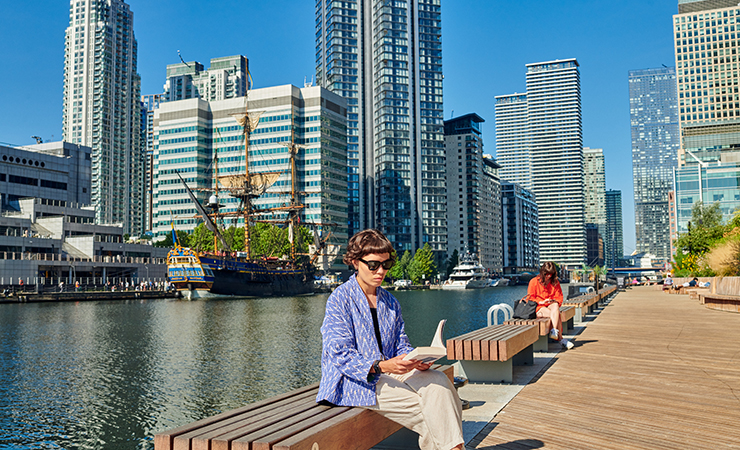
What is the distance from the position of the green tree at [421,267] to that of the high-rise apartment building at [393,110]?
2121 centimetres

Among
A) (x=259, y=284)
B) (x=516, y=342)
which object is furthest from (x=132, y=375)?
(x=259, y=284)

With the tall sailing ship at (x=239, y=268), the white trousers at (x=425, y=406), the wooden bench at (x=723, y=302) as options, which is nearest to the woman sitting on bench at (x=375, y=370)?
the white trousers at (x=425, y=406)

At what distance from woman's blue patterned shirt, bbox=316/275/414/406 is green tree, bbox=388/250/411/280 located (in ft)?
392

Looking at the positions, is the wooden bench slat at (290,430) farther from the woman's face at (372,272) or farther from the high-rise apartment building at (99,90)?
the high-rise apartment building at (99,90)

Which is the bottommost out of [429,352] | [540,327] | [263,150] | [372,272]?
[540,327]

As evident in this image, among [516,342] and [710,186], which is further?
[710,186]

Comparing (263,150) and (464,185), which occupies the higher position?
(263,150)

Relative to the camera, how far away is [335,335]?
4121 millimetres

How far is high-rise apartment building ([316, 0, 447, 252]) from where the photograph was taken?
519 ft

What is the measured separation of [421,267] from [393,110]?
51028 mm

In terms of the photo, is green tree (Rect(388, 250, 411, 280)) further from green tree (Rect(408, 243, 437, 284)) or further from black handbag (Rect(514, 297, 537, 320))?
black handbag (Rect(514, 297, 537, 320))

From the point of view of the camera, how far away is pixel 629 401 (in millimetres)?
6504

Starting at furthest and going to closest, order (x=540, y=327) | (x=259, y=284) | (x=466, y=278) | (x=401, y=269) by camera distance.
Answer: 1. (x=466, y=278)
2. (x=401, y=269)
3. (x=259, y=284)
4. (x=540, y=327)

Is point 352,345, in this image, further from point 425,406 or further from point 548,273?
point 548,273
